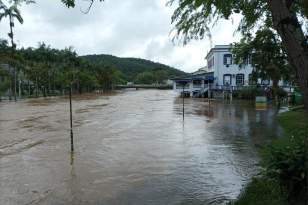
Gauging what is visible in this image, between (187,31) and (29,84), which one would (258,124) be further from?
(29,84)

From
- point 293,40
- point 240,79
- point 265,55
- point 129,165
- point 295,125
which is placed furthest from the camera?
point 240,79

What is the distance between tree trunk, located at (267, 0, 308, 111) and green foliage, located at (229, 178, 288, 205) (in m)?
2.84

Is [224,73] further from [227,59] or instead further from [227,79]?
[227,59]

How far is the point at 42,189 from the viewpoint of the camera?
928 centimetres

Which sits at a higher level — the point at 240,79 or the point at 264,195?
the point at 240,79

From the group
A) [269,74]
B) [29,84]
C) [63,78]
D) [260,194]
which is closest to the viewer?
[260,194]

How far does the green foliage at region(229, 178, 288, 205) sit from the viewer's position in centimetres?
658

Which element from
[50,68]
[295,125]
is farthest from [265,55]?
[50,68]

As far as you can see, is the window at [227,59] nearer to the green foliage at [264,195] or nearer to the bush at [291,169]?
the green foliage at [264,195]

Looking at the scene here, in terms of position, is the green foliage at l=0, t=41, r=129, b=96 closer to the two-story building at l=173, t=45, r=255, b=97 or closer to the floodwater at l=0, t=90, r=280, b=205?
the two-story building at l=173, t=45, r=255, b=97

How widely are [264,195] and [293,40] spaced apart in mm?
3735

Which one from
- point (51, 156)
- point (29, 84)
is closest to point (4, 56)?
point (29, 84)

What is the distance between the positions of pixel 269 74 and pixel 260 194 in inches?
1217

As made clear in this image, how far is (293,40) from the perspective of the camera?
13.7 feet
